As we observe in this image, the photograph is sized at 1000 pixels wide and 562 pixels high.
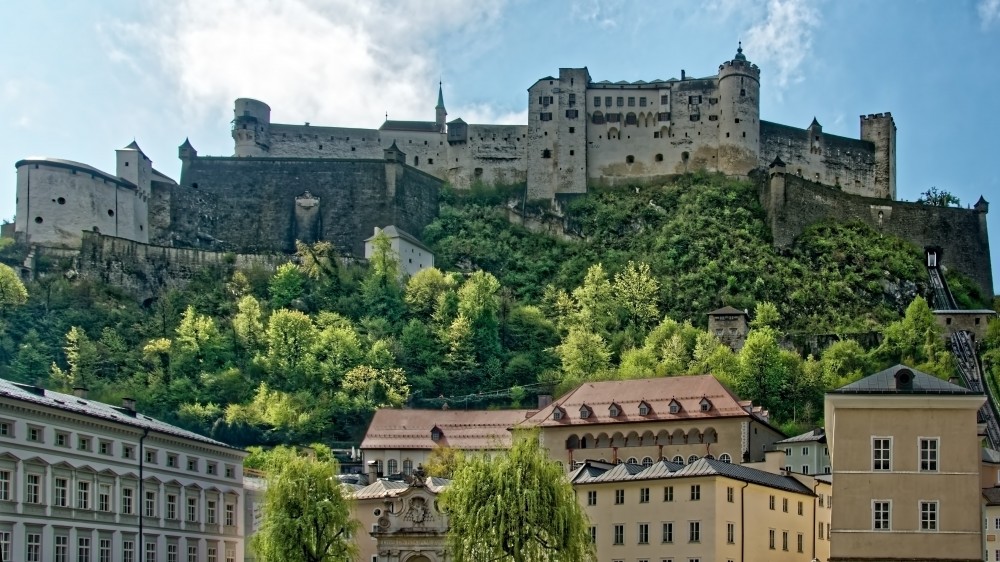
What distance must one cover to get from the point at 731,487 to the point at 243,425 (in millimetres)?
44554

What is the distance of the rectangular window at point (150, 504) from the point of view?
62.6 meters

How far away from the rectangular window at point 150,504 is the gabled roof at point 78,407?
2598mm

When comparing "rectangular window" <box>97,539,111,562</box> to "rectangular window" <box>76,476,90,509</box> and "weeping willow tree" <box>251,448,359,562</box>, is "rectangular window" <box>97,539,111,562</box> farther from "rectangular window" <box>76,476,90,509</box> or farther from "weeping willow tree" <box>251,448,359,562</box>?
"weeping willow tree" <box>251,448,359,562</box>

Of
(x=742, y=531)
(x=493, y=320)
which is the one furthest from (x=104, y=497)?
(x=493, y=320)

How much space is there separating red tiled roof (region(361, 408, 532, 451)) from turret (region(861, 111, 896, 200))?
2399 inches

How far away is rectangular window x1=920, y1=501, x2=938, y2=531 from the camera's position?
48.6 meters

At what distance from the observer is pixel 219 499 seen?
6831 centimetres

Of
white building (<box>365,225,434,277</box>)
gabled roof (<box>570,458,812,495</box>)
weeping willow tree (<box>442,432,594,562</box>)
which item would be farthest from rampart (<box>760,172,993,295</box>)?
weeping willow tree (<box>442,432,594,562</box>)

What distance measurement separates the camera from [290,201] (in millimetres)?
134875

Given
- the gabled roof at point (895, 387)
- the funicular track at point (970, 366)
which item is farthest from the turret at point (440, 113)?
the gabled roof at point (895, 387)

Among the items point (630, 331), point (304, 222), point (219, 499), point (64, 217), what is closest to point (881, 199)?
point (630, 331)

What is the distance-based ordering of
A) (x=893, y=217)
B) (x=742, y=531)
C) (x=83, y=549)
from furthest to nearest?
(x=893, y=217), (x=742, y=531), (x=83, y=549)

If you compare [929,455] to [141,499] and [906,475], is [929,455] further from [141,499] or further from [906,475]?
[141,499]

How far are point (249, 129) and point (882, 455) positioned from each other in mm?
101259
